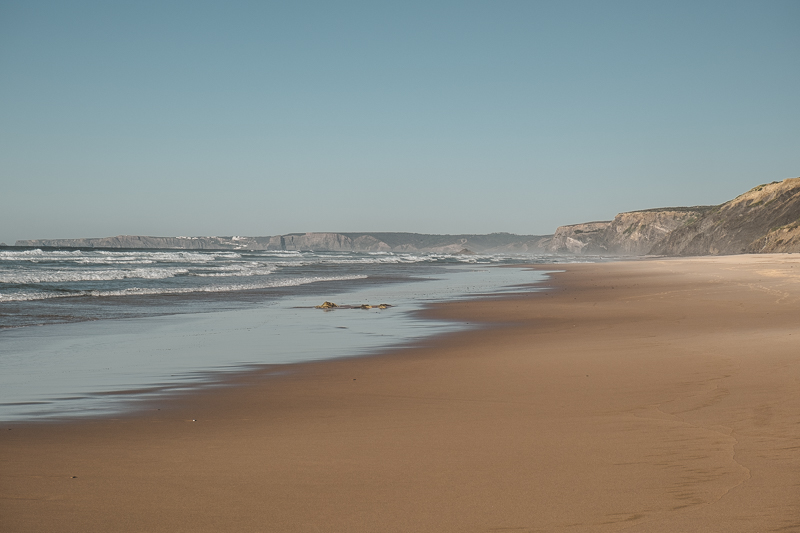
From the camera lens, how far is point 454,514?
10.6 feet

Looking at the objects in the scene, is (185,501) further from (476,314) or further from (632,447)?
(476,314)

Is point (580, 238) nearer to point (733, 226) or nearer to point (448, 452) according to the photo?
point (733, 226)

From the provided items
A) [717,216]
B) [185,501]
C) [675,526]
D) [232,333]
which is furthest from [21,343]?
[717,216]

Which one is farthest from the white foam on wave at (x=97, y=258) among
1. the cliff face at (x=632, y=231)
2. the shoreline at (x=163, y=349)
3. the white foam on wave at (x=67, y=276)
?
the cliff face at (x=632, y=231)

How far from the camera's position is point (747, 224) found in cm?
7550

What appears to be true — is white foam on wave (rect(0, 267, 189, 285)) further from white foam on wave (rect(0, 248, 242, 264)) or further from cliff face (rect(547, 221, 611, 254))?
cliff face (rect(547, 221, 611, 254))

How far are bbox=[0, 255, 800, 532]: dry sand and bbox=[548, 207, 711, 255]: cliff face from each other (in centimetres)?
11074

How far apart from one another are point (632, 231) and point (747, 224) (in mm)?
58913

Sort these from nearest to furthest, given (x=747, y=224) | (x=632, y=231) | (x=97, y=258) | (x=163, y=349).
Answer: (x=163, y=349) → (x=97, y=258) → (x=747, y=224) → (x=632, y=231)

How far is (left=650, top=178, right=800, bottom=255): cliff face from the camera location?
6704 centimetres

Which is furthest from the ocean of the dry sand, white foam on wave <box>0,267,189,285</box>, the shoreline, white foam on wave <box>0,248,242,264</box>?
white foam on wave <box>0,248,242,264</box>

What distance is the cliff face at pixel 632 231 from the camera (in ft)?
409

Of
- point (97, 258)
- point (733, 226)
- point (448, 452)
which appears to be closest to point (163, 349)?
point (448, 452)

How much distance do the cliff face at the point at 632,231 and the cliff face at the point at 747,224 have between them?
69.2ft
